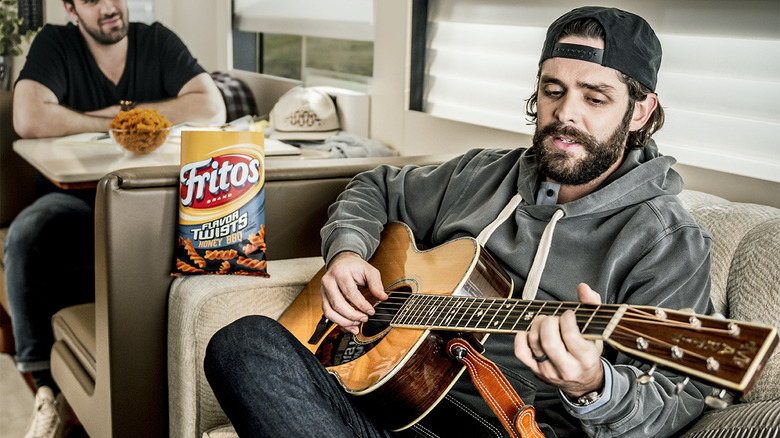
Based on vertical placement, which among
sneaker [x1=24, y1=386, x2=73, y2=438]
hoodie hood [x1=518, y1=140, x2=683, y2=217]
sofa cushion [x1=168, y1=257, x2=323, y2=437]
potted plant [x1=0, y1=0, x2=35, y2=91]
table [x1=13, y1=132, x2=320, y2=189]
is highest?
potted plant [x1=0, y1=0, x2=35, y2=91]

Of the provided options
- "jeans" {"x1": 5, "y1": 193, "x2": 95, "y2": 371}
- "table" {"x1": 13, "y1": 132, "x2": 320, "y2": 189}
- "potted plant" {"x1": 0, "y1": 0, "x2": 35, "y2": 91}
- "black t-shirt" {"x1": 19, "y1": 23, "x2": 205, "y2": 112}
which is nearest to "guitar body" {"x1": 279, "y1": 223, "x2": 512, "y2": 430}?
"table" {"x1": 13, "y1": 132, "x2": 320, "y2": 189}

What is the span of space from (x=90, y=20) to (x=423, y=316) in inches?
105

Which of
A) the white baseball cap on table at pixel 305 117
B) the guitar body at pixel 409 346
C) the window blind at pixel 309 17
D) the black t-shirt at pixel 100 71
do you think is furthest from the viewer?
the window blind at pixel 309 17

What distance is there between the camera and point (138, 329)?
1565mm

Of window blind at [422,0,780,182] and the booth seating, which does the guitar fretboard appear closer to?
the booth seating

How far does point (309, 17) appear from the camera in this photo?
Result: 3842 millimetres

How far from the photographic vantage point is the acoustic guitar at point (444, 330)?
29.1 inches

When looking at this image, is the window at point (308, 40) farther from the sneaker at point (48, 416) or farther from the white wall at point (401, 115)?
the sneaker at point (48, 416)

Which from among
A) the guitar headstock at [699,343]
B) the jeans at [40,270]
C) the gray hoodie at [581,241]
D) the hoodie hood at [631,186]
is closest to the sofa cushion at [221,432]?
the gray hoodie at [581,241]

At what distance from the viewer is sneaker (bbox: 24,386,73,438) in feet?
6.49

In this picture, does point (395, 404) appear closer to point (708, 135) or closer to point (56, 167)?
point (708, 135)

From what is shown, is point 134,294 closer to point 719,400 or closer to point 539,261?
point 539,261

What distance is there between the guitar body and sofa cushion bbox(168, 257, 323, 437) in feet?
0.40

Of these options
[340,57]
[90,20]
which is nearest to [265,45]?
[340,57]
